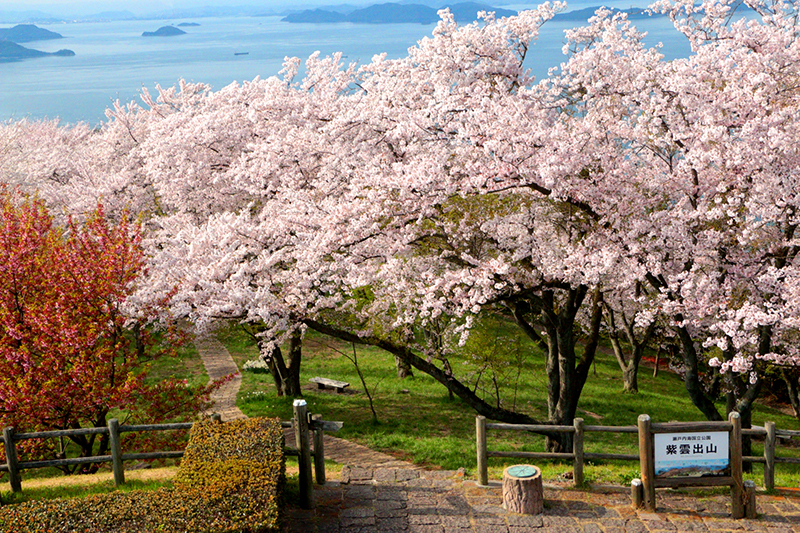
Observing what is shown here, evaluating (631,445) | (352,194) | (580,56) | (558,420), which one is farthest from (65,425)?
(631,445)

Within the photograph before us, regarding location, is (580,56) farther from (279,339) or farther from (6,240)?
(6,240)

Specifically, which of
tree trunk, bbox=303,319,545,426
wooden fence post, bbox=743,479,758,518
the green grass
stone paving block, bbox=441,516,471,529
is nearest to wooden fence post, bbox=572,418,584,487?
the green grass

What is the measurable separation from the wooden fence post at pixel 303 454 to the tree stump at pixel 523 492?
2.78 m

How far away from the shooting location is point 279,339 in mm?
14211

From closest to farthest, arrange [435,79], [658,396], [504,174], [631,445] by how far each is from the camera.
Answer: [504,174], [435,79], [631,445], [658,396]

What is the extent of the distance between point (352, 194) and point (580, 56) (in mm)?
5475

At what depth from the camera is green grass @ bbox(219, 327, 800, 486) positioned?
48.1 ft

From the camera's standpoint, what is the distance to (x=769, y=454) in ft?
30.9

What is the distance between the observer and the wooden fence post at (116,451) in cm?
973

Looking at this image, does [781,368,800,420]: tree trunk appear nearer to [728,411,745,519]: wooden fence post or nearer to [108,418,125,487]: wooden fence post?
[728,411,745,519]: wooden fence post

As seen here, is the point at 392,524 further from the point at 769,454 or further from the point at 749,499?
the point at 769,454

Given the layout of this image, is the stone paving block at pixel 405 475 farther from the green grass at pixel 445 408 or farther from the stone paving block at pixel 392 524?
the stone paving block at pixel 392 524

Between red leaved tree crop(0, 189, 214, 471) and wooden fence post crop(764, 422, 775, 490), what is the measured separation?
33.5ft

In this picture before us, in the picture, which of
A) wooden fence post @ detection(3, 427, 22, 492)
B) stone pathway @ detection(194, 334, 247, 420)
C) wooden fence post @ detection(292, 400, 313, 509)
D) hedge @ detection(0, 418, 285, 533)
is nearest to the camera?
hedge @ detection(0, 418, 285, 533)
